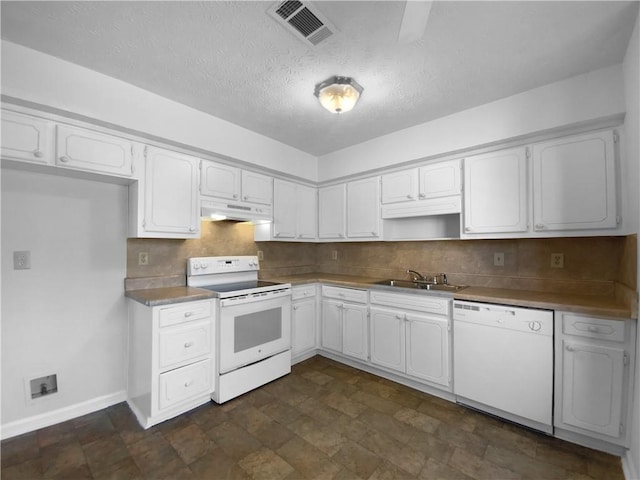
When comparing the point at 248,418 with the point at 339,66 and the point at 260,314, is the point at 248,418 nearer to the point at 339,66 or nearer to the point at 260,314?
the point at 260,314

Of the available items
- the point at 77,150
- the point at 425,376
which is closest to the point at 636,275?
the point at 425,376

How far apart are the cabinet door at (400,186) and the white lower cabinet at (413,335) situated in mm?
996

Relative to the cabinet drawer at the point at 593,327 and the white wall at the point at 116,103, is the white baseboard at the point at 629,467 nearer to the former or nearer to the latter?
the cabinet drawer at the point at 593,327

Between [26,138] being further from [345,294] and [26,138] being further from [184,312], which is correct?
[345,294]

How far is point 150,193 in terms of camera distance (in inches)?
89.5

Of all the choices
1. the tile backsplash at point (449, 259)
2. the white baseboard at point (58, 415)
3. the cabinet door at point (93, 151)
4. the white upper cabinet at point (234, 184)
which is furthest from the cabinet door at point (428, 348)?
the cabinet door at point (93, 151)

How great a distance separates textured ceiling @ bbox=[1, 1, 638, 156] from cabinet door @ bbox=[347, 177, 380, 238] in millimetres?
991

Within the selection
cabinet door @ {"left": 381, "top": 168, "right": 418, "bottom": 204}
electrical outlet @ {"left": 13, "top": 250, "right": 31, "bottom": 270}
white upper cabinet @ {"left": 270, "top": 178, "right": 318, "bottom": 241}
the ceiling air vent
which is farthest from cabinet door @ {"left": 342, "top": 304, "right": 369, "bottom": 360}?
electrical outlet @ {"left": 13, "top": 250, "right": 31, "bottom": 270}

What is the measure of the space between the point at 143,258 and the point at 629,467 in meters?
3.59

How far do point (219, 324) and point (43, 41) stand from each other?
7.00ft

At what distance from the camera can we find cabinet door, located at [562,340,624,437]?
168 cm

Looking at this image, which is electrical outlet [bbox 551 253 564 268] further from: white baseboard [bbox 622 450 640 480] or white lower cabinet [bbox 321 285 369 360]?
white lower cabinet [bbox 321 285 369 360]

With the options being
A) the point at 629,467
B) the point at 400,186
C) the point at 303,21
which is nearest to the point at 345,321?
the point at 400,186

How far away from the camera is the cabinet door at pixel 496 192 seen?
7.30 ft
